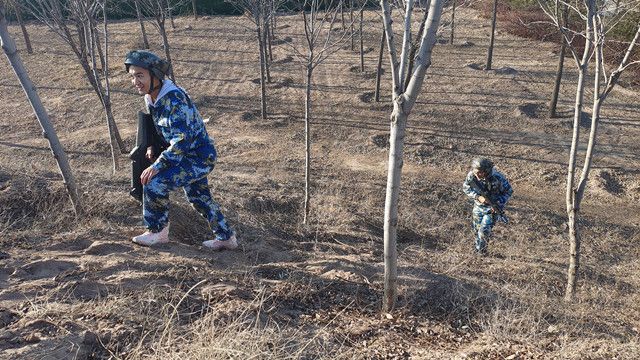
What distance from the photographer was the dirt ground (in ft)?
10.2

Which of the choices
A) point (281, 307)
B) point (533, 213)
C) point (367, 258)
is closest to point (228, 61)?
point (533, 213)

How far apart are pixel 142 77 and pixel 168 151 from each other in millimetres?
542

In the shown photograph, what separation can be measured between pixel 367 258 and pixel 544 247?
3.88 metres

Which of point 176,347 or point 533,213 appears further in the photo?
point 533,213

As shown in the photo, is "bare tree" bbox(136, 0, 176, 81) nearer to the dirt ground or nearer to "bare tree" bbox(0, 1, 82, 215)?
the dirt ground

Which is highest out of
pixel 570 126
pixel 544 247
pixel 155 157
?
pixel 155 157

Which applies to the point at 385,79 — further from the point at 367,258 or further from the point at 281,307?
the point at 281,307

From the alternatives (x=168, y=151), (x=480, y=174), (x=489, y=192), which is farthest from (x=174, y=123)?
(x=489, y=192)

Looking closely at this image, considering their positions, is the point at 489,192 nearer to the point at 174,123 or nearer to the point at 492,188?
the point at 492,188

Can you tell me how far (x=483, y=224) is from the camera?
617cm

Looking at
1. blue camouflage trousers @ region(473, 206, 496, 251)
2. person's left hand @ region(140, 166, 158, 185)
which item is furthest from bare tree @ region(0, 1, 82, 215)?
blue camouflage trousers @ region(473, 206, 496, 251)

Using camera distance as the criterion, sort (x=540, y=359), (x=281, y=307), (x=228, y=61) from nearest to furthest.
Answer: (x=540, y=359) → (x=281, y=307) → (x=228, y=61)

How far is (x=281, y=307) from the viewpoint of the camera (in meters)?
3.51

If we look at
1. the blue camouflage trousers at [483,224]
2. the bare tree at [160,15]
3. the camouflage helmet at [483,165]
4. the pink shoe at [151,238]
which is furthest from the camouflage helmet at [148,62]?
the bare tree at [160,15]
